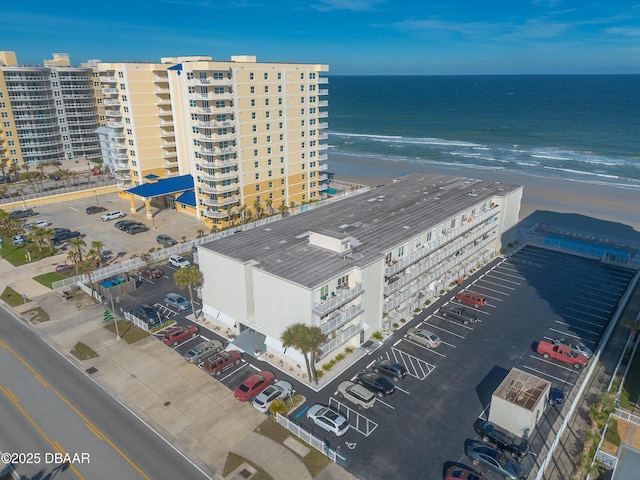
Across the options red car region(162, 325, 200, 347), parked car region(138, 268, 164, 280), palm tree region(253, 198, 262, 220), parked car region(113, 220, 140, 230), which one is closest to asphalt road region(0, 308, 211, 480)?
red car region(162, 325, 200, 347)

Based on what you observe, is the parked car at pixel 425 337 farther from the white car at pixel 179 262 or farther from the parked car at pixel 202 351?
the white car at pixel 179 262

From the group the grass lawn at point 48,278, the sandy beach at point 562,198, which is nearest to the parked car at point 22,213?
the grass lawn at point 48,278

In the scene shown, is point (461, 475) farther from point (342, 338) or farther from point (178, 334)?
point (178, 334)

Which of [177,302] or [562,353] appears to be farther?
[177,302]

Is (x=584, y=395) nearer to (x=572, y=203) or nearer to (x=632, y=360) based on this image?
(x=632, y=360)

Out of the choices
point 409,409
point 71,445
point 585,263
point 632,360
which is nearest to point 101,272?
point 71,445

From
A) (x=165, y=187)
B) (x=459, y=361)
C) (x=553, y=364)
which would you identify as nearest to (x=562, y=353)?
(x=553, y=364)

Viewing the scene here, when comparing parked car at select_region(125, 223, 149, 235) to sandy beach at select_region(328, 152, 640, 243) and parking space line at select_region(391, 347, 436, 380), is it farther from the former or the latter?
sandy beach at select_region(328, 152, 640, 243)
